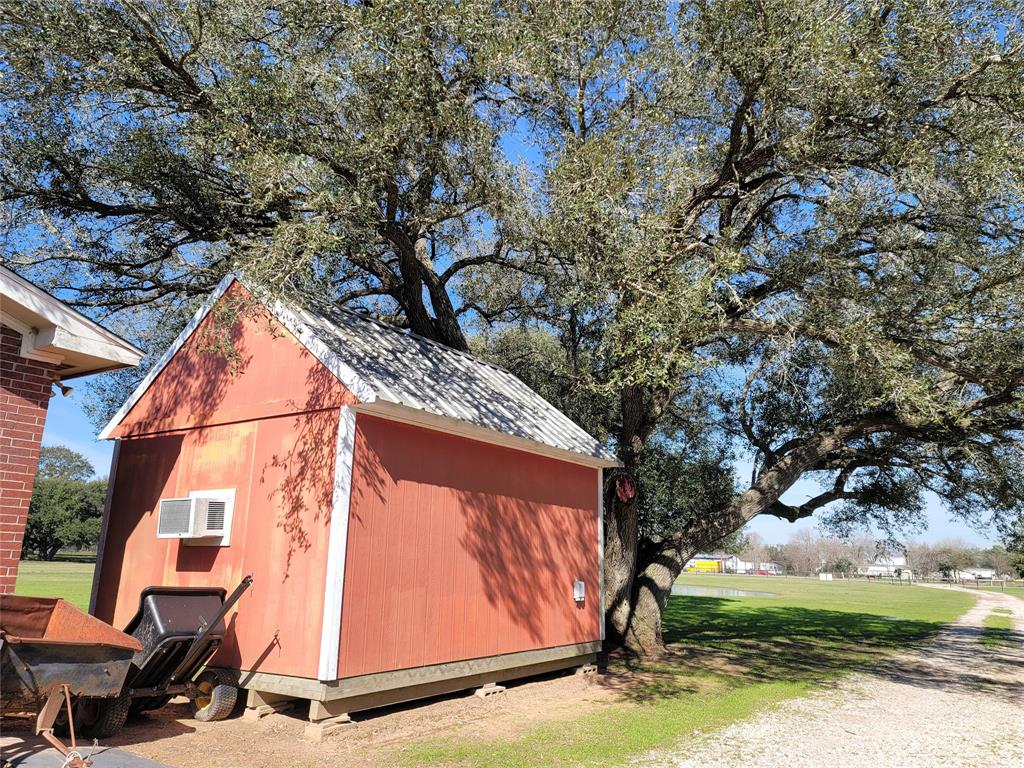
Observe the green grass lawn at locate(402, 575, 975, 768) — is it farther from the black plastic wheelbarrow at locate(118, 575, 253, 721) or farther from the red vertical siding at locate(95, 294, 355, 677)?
the black plastic wheelbarrow at locate(118, 575, 253, 721)

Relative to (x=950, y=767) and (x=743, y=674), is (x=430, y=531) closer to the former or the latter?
(x=950, y=767)

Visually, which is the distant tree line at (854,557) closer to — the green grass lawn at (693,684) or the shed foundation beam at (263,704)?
the green grass lawn at (693,684)

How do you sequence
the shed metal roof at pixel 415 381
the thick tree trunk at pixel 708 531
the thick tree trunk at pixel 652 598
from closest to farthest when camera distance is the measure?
1. the shed metal roof at pixel 415 381
2. the thick tree trunk at pixel 652 598
3. the thick tree trunk at pixel 708 531

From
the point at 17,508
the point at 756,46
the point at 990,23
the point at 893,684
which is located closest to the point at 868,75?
the point at 756,46

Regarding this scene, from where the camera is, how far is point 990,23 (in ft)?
32.5

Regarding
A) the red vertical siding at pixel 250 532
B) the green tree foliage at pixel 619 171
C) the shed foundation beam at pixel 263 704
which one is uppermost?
the green tree foliage at pixel 619 171

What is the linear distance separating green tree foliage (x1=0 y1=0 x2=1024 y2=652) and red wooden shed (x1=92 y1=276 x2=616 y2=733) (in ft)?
4.64

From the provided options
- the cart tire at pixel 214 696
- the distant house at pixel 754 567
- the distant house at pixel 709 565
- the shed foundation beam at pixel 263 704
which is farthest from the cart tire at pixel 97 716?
the distant house at pixel 754 567

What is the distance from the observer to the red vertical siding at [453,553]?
7812 mm

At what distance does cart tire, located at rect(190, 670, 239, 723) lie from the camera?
752 centimetres

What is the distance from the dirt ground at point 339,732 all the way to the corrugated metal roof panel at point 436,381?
3.61 m

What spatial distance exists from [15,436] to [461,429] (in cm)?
492

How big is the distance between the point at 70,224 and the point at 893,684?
1639 cm

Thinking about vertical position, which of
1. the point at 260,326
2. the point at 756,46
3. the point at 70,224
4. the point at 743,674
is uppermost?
the point at 756,46
